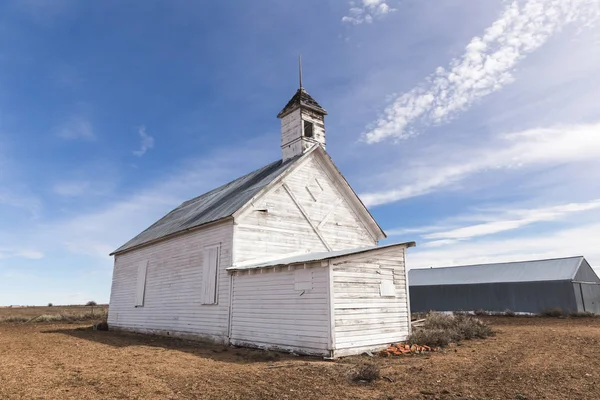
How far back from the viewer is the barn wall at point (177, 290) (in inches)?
571

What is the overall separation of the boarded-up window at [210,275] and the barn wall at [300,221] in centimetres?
115

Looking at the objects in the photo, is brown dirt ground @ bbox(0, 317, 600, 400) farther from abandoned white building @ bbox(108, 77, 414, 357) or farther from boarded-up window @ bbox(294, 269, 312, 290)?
boarded-up window @ bbox(294, 269, 312, 290)

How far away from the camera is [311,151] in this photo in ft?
59.0

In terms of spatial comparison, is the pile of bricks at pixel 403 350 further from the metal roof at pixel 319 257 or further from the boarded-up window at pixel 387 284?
the metal roof at pixel 319 257

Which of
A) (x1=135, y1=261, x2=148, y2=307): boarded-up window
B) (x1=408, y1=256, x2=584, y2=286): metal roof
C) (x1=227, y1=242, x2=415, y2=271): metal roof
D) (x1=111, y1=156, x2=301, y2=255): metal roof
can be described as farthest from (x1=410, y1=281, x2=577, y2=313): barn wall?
(x1=135, y1=261, x2=148, y2=307): boarded-up window

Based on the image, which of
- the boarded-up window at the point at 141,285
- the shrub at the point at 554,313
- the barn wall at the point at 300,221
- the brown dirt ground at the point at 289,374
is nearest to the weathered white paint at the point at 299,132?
the barn wall at the point at 300,221

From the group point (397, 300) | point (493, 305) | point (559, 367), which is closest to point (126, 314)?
point (397, 300)

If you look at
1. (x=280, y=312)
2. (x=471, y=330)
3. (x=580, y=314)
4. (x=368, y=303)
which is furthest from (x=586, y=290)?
(x=280, y=312)

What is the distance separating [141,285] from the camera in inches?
780

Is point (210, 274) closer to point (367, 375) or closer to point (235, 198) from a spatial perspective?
point (235, 198)

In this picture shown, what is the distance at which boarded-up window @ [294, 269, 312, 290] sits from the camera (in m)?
11.2

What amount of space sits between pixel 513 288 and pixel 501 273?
7.27ft

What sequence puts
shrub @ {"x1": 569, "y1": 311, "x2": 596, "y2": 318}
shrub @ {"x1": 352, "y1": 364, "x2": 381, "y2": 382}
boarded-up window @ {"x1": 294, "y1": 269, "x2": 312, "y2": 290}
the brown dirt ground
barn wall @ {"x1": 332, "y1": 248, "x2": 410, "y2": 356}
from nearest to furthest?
the brown dirt ground, shrub @ {"x1": 352, "y1": 364, "x2": 381, "y2": 382}, barn wall @ {"x1": 332, "y1": 248, "x2": 410, "y2": 356}, boarded-up window @ {"x1": 294, "y1": 269, "x2": 312, "y2": 290}, shrub @ {"x1": 569, "y1": 311, "x2": 596, "y2": 318}

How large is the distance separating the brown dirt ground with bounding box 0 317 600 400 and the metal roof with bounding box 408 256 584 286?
2097cm
